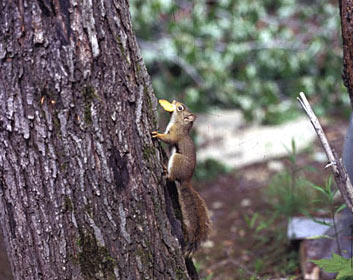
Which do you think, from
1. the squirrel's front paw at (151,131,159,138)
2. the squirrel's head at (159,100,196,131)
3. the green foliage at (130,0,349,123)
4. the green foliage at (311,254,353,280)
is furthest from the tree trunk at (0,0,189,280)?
the green foliage at (130,0,349,123)

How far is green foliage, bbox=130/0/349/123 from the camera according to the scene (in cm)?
670

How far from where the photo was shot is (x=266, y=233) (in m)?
4.10

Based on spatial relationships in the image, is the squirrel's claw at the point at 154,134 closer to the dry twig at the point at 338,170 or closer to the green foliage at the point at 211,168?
the dry twig at the point at 338,170

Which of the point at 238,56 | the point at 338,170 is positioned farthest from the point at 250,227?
the point at 238,56

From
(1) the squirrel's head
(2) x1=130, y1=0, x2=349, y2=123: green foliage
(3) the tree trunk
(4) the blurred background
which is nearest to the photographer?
(3) the tree trunk

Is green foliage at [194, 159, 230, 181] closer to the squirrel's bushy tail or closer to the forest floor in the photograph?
the forest floor

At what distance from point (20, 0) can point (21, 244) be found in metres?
0.95

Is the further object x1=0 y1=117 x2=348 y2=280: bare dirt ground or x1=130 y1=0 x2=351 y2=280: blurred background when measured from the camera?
x1=130 y1=0 x2=351 y2=280: blurred background

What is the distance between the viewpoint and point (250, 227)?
3.82 metres

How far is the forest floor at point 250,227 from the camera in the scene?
11.8 feet

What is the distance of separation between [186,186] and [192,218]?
0.50ft

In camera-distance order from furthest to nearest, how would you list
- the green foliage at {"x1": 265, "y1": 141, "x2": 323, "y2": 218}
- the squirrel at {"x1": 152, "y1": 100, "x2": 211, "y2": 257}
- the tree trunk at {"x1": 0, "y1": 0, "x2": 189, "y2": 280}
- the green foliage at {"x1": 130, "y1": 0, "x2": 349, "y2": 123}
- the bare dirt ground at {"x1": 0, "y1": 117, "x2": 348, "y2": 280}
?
1. the green foliage at {"x1": 130, "y1": 0, "x2": 349, "y2": 123}
2. the green foliage at {"x1": 265, "y1": 141, "x2": 323, "y2": 218}
3. the bare dirt ground at {"x1": 0, "y1": 117, "x2": 348, "y2": 280}
4. the squirrel at {"x1": 152, "y1": 100, "x2": 211, "y2": 257}
5. the tree trunk at {"x1": 0, "y1": 0, "x2": 189, "y2": 280}

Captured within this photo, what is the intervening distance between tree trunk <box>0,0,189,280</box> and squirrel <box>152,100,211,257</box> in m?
0.24

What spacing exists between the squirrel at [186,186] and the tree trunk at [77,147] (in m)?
0.24
